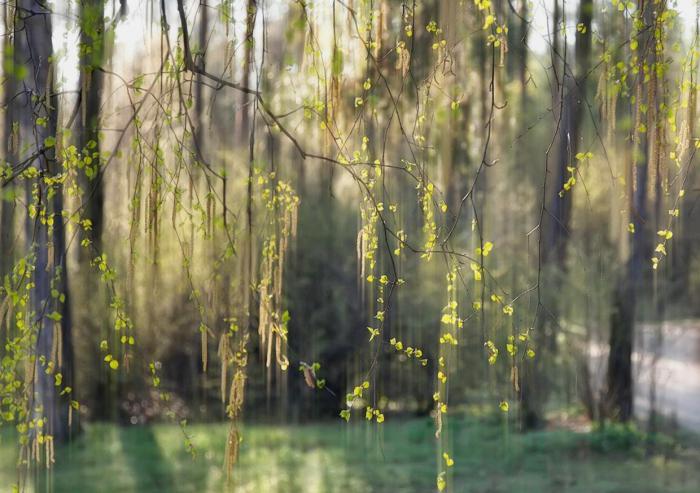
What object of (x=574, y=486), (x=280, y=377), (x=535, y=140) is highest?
(x=535, y=140)

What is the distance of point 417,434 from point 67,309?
7.34 feet

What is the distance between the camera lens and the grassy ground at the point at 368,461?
16.0 feet

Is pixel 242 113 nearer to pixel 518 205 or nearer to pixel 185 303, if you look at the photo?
pixel 185 303

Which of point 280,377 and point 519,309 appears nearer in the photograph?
point 519,309

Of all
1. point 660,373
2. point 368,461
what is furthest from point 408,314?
point 660,373

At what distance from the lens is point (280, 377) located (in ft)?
20.8

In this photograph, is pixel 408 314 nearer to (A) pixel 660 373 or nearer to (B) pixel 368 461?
(B) pixel 368 461

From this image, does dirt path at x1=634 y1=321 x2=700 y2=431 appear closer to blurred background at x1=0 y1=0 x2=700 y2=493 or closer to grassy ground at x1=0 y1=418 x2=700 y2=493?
blurred background at x1=0 y1=0 x2=700 y2=493

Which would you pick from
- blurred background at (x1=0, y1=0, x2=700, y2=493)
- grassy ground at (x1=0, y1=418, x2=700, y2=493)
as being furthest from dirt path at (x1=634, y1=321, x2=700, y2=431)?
grassy ground at (x1=0, y1=418, x2=700, y2=493)

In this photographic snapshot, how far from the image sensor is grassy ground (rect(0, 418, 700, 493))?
4891 millimetres

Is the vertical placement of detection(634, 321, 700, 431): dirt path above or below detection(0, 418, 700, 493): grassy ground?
above

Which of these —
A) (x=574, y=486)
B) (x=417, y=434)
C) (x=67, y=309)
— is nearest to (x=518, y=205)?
(x=417, y=434)

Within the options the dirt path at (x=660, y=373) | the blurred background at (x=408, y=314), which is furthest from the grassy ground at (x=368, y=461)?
the dirt path at (x=660, y=373)

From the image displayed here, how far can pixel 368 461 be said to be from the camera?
537 cm
